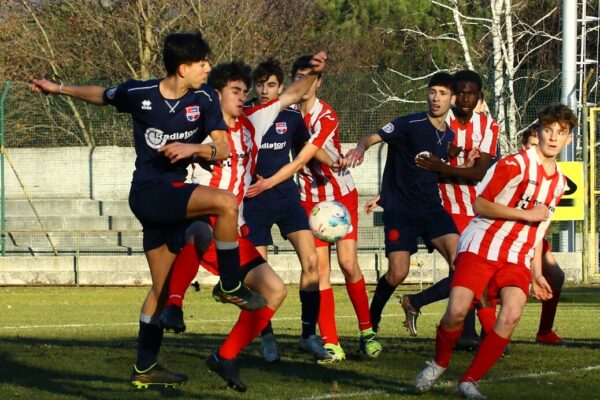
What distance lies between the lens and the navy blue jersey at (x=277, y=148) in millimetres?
9562

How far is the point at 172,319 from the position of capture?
775 centimetres

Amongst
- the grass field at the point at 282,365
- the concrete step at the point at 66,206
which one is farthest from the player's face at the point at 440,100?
the concrete step at the point at 66,206

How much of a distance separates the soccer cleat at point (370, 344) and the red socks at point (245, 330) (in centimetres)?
181

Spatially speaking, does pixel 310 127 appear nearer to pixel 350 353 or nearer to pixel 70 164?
pixel 350 353

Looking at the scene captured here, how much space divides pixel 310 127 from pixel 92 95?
2453 mm

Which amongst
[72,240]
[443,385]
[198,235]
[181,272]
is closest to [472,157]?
[443,385]

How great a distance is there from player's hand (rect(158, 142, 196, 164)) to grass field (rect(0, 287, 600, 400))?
1.54 meters

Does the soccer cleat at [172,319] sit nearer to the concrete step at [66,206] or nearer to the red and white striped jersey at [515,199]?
the red and white striped jersey at [515,199]

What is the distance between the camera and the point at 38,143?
23844 millimetres

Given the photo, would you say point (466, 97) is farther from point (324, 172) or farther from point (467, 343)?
point (467, 343)

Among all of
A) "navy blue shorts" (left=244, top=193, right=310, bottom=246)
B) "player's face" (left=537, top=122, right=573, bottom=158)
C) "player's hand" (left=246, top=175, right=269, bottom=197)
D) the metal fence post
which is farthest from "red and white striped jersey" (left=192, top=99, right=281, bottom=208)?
the metal fence post

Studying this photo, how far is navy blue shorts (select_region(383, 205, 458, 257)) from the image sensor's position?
9.88 metres

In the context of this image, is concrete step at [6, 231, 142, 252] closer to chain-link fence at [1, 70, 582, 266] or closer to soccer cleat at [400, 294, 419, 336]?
chain-link fence at [1, 70, 582, 266]

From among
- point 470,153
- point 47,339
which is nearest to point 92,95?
point 470,153
